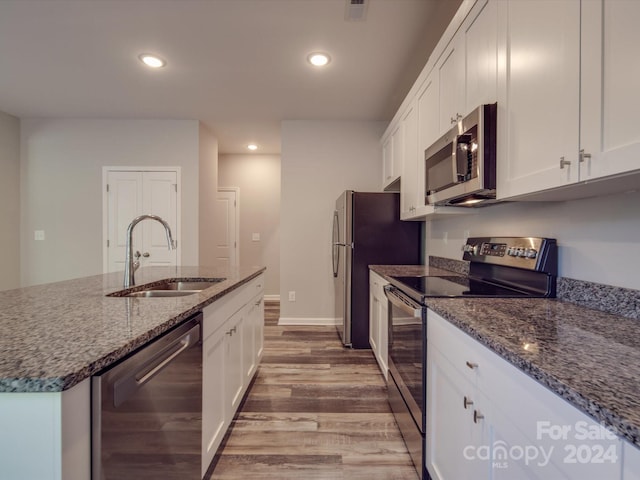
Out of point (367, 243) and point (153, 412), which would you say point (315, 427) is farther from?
point (367, 243)

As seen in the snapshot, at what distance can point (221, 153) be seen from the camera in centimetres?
545

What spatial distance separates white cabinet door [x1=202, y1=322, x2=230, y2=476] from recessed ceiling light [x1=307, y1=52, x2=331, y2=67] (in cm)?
227

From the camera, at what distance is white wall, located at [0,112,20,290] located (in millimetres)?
3752

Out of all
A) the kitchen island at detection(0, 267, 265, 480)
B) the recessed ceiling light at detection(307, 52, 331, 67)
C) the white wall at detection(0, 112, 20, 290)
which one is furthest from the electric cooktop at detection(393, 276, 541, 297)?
the white wall at detection(0, 112, 20, 290)

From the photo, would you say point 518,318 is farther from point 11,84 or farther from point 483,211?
point 11,84

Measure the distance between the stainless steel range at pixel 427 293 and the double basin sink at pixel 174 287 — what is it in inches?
44.3

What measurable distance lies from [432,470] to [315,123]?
3637 millimetres

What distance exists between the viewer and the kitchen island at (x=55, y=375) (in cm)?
56

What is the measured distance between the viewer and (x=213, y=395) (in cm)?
137

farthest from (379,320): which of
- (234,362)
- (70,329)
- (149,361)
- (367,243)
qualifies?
(70,329)

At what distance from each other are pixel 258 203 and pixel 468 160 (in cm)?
445

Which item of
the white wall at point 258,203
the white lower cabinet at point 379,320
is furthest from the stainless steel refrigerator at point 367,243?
the white wall at point 258,203

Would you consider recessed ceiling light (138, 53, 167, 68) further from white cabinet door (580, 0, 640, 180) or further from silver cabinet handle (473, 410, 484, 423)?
silver cabinet handle (473, 410, 484, 423)

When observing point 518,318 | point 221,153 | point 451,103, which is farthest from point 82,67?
point 518,318
